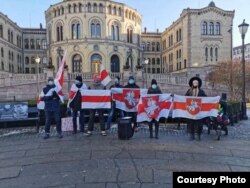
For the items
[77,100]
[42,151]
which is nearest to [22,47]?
[77,100]

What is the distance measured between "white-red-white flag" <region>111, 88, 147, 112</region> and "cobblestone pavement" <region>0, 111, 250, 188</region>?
3.76ft

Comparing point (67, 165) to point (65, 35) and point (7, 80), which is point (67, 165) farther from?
point (65, 35)

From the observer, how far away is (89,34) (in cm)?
5884

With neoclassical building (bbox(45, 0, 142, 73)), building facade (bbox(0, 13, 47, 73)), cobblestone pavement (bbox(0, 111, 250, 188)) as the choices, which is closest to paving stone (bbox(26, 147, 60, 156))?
cobblestone pavement (bbox(0, 111, 250, 188))

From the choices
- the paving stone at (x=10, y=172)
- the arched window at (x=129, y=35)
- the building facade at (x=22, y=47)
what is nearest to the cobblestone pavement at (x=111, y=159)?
the paving stone at (x=10, y=172)

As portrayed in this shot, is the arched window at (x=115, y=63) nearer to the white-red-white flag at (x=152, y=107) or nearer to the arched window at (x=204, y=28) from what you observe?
the arched window at (x=204, y=28)

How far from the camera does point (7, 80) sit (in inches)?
1459

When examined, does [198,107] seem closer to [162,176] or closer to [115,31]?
[162,176]

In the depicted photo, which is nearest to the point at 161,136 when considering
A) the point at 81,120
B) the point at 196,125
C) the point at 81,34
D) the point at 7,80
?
the point at 196,125

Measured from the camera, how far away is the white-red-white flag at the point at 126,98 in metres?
11.7

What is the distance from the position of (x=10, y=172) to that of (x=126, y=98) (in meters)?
5.74

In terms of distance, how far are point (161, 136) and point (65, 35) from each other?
51.8 metres

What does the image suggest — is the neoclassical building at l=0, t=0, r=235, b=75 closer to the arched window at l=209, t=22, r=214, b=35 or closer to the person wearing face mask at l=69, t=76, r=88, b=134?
the arched window at l=209, t=22, r=214, b=35

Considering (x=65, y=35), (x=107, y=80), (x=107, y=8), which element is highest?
(x=107, y=8)
